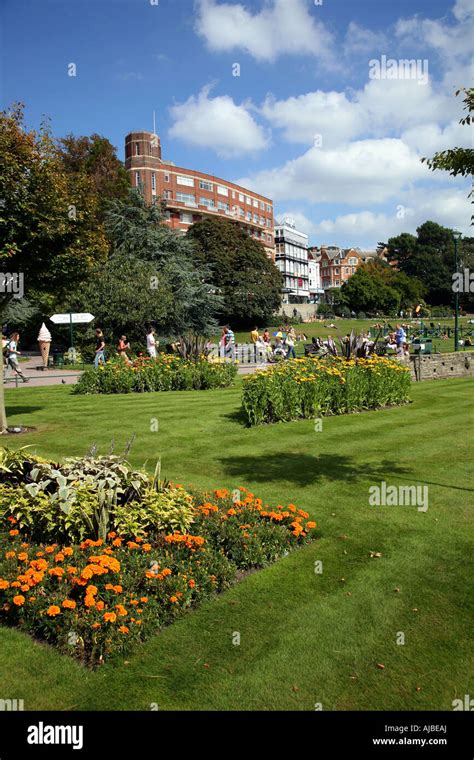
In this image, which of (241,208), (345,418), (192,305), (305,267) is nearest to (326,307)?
(241,208)

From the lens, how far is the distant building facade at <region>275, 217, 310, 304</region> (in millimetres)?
117000

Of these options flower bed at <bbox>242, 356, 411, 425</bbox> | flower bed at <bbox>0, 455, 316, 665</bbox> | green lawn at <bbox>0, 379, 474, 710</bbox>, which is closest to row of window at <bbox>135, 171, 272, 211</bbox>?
flower bed at <bbox>242, 356, 411, 425</bbox>

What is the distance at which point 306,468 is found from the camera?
9.18 m

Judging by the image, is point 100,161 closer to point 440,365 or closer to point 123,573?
point 440,365

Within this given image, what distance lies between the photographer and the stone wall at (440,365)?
68.9ft

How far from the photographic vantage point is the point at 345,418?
1349 cm

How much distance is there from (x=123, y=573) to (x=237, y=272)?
59592mm

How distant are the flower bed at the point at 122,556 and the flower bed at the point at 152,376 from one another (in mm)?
10961

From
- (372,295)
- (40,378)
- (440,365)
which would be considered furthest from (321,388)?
(372,295)

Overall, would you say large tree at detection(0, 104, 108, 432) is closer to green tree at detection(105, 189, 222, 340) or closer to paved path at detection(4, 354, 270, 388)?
paved path at detection(4, 354, 270, 388)

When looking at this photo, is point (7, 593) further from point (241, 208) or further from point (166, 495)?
point (241, 208)

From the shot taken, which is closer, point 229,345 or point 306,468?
point 306,468

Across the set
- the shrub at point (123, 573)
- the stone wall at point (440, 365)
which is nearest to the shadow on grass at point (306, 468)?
the shrub at point (123, 573)

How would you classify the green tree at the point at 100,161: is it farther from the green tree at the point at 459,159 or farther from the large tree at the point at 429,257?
the large tree at the point at 429,257
